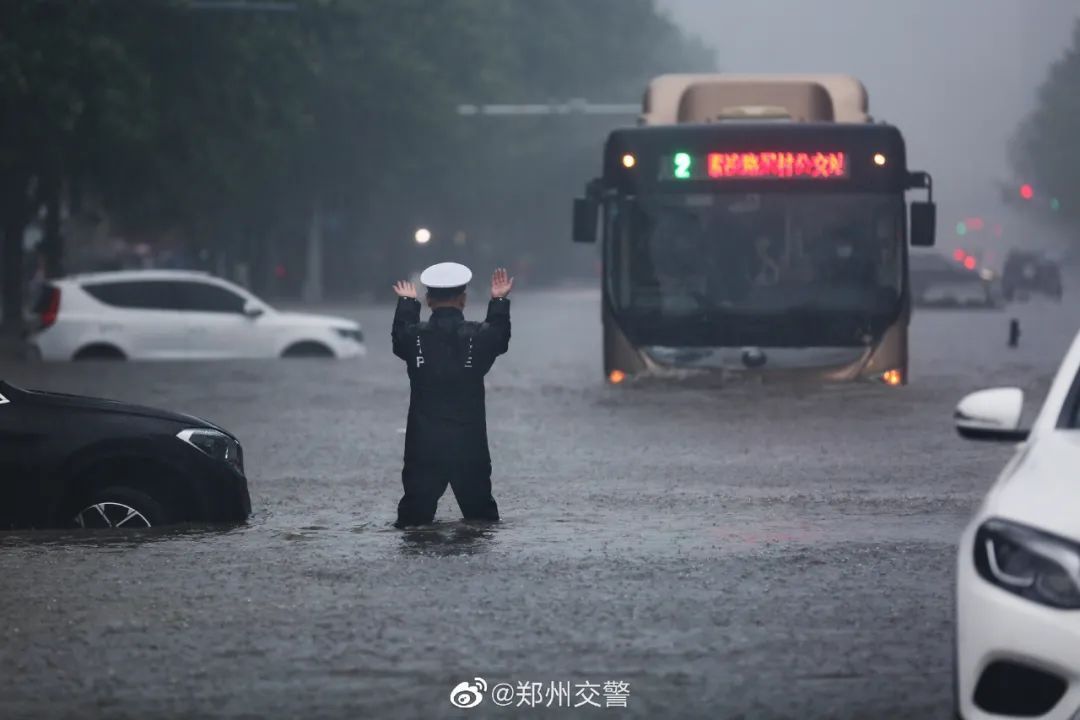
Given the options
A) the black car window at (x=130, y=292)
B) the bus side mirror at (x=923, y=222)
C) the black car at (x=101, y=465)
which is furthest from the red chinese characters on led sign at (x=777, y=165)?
the black car at (x=101, y=465)

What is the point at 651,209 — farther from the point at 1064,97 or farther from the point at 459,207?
the point at 1064,97

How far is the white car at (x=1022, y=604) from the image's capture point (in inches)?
229

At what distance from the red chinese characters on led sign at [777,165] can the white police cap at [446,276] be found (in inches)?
492

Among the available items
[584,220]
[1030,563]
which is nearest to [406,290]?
[1030,563]

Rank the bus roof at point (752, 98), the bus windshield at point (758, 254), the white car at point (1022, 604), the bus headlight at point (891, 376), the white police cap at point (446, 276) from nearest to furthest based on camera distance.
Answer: the white car at point (1022, 604) < the white police cap at point (446, 276) < the bus windshield at point (758, 254) < the bus headlight at point (891, 376) < the bus roof at point (752, 98)

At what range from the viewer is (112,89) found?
37.5 meters

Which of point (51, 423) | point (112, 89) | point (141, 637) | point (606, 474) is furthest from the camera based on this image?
point (112, 89)

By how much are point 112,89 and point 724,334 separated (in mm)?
17291

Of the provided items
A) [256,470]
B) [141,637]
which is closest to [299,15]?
[256,470]

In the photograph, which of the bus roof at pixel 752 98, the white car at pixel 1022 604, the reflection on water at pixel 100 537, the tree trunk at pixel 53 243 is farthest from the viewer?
the tree trunk at pixel 53 243

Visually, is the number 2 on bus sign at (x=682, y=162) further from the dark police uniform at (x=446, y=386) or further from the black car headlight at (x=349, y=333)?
the dark police uniform at (x=446, y=386)

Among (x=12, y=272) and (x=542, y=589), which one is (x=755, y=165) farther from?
(x=12, y=272)

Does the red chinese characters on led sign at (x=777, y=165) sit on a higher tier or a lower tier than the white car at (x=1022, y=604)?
higher

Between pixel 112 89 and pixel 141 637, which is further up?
pixel 112 89
